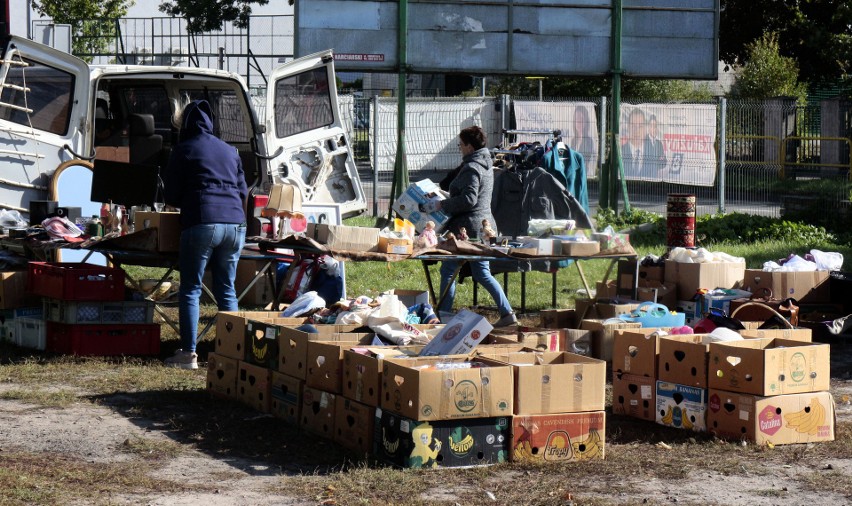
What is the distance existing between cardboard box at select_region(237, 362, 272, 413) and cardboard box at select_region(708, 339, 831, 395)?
2.59m

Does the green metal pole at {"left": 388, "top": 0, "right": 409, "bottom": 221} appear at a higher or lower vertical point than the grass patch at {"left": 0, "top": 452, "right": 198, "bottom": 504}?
higher

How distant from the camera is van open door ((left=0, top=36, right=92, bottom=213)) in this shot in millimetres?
10531

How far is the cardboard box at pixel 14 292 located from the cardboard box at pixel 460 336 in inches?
174

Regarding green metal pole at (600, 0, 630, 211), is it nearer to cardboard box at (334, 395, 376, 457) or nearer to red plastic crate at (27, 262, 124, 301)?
red plastic crate at (27, 262, 124, 301)

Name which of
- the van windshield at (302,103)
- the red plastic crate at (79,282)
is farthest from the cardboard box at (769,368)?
the van windshield at (302,103)

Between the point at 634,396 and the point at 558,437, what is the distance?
1358mm

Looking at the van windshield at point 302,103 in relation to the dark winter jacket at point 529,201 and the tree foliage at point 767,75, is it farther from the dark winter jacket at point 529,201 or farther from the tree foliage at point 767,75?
the tree foliage at point 767,75

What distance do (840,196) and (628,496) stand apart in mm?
14233

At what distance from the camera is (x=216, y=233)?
888 centimetres

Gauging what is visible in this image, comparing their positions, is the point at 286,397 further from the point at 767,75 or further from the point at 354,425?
the point at 767,75

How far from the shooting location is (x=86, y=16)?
3459cm

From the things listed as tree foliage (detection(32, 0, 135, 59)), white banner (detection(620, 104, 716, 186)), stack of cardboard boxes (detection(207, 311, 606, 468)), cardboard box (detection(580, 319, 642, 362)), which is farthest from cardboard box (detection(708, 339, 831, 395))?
tree foliage (detection(32, 0, 135, 59))

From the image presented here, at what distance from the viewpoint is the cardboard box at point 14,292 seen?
9938 millimetres

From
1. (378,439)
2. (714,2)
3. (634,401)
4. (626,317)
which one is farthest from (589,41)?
(378,439)
